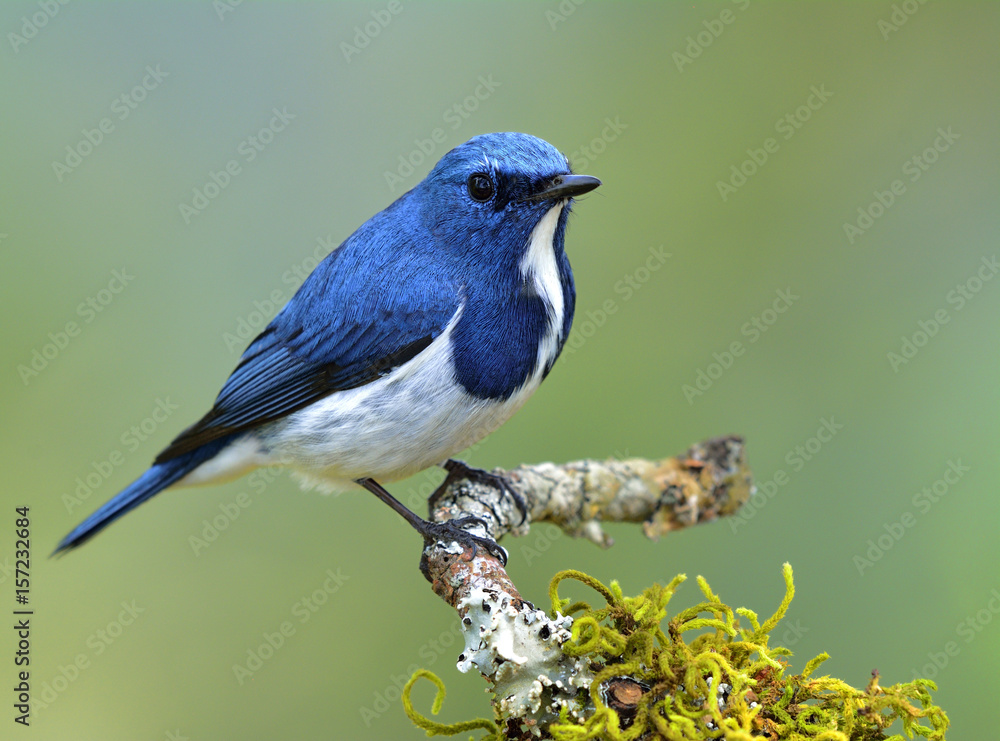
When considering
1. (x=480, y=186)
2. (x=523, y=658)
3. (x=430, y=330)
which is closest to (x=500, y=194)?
(x=480, y=186)

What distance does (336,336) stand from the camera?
2938mm

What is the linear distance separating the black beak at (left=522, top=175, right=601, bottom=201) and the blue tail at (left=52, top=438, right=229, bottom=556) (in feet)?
5.41

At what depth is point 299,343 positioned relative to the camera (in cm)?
307

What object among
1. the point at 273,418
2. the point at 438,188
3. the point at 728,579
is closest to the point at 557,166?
the point at 438,188

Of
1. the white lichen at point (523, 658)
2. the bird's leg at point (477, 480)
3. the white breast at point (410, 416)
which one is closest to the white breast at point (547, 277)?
the white breast at point (410, 416)

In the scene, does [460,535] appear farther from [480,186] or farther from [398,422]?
[480,186]

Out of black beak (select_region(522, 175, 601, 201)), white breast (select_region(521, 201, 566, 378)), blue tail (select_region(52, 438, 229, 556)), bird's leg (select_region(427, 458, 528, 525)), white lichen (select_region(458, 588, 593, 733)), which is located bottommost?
blue tail (select_region(52, 438, 229, 556))

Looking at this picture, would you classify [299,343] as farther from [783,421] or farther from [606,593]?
[783,421]

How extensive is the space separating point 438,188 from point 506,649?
1.77 metres

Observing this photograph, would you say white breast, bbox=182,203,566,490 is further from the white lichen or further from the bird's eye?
the white lichen

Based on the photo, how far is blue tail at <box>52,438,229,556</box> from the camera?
3.28m

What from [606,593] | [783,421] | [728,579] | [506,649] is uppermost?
[783,421]

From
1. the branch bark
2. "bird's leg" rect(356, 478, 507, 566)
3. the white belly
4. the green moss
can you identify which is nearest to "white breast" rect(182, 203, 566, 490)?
the white belly

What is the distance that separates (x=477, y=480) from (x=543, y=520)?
336 mm
